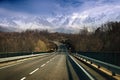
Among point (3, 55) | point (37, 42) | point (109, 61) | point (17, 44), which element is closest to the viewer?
point (109, 61)

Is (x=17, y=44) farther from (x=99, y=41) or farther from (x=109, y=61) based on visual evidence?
(x=109, y=61)

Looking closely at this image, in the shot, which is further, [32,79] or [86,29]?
[86,29]

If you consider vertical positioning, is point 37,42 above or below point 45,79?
above

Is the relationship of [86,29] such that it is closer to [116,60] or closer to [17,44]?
[17,44]

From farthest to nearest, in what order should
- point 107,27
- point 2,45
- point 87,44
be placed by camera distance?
point 2,45 < point 107,27 < point 87,44

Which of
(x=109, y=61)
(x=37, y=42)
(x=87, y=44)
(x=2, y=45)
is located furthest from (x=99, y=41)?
(x=109, y=61)

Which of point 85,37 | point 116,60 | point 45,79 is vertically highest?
point 85,37

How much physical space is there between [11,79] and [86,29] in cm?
13004

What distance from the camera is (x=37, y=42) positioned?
19550 centimetres

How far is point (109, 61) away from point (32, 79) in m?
6.15

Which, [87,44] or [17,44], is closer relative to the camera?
[87,44]

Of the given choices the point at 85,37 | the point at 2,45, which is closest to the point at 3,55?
the point at 85,37

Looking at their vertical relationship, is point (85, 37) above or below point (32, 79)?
above

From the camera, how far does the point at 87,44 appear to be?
4705 inches
